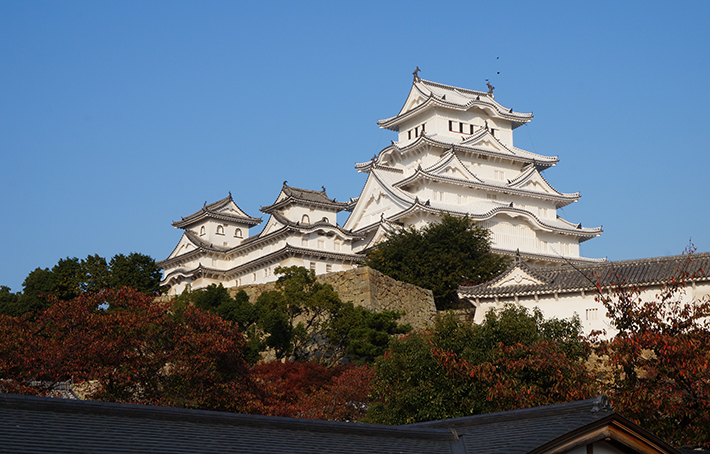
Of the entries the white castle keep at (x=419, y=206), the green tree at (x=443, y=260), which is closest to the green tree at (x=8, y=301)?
the white castle keep at (x=419, y=206)

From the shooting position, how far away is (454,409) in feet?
50.0

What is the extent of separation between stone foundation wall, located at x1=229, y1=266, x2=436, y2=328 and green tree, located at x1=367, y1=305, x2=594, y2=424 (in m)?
11.2

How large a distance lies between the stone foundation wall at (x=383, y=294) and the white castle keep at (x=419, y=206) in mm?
10302

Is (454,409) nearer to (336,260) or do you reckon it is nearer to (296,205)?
(336,260)

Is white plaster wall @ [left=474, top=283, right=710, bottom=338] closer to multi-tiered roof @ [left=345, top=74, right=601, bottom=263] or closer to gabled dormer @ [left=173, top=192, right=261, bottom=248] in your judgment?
multi-tiered roof @ [left=345, top=74, right=601, bottom=263]

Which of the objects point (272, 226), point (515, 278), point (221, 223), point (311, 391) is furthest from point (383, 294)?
point (221, 223)

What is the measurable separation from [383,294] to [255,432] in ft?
74.2

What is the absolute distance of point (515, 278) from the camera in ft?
92.4

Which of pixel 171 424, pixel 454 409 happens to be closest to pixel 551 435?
pixel 171 424

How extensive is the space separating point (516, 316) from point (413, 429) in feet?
30.7

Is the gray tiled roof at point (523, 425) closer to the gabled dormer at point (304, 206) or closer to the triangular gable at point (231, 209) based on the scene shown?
the gabled dormer at point (304, 206)

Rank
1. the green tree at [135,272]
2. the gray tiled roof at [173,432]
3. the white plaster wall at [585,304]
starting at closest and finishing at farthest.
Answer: the gray tiled roof at [173,432] → the white plaster wall at [585,304] → the green tree at [135,272]


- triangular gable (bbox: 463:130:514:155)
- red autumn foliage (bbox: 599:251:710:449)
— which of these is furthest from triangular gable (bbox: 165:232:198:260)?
red autumn foliage (bbox: 599:251:710:449)

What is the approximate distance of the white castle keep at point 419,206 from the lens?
4303cm
